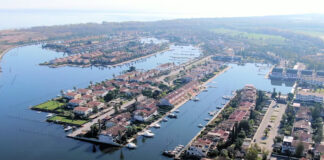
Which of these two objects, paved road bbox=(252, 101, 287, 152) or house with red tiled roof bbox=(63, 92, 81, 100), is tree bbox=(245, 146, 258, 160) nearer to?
paved road bbox=(252, 101, 287, 152)

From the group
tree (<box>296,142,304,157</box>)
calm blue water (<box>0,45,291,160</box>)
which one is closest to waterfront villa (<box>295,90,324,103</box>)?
calm blue water (<box>0,45,291,160</box>)

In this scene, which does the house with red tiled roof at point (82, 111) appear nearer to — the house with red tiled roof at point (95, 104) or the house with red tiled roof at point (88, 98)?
the house with red tiled roof at point (95, 104)

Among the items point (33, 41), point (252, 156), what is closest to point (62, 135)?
point (252, 156)

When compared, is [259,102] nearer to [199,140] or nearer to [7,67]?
[199,140]

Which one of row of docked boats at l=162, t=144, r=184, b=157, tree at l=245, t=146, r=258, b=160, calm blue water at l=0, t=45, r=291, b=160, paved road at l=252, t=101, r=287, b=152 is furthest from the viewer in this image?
paved road at l=252, t=101, r=287, b=152

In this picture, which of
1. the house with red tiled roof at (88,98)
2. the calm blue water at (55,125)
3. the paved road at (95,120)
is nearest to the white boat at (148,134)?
the calm blue water at (55,125)

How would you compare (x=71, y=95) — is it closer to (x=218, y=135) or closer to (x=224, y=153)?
(x=218, y=135)
